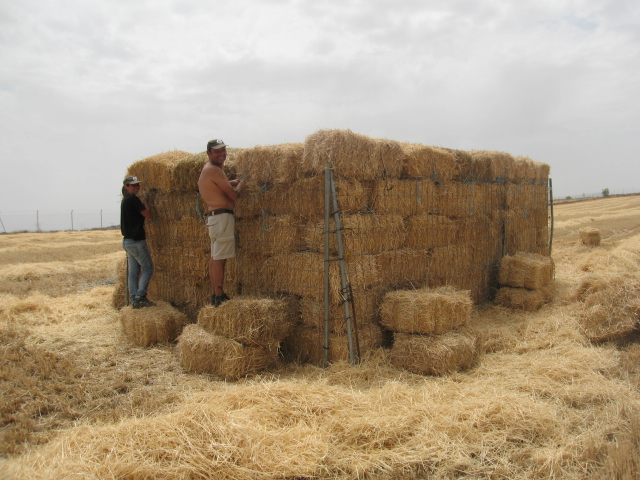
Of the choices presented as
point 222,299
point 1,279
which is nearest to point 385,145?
point 222,299

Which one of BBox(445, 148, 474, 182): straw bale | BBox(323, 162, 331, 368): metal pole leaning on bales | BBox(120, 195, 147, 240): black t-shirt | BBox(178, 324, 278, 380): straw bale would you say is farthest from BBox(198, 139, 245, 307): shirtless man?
BBox(445, 148, 474, 182): straw bale

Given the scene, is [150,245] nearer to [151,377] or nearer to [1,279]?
[151,377]

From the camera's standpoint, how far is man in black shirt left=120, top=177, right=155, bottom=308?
748 centimetres

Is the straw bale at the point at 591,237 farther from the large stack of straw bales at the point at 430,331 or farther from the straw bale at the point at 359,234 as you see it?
the straw bale at the point at 359,234

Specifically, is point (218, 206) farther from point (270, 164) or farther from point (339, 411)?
point (339, 411)

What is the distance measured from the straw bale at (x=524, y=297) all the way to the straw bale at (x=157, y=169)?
639 cm

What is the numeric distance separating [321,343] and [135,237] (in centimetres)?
377

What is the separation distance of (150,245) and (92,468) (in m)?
5.60

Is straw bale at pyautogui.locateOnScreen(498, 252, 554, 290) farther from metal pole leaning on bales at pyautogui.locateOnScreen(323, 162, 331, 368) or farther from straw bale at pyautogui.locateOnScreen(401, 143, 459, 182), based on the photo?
metal pole leaning on bales at pyautogui.locateOnScreen(323, 162, 331, 368)

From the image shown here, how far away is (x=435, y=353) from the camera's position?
207 inches

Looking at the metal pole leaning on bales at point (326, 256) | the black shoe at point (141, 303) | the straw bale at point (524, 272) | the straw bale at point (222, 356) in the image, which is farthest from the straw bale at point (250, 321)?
the straw bale at point (524, 272)

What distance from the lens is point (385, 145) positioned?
609 cm

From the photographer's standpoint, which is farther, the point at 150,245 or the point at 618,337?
the point at 150,245

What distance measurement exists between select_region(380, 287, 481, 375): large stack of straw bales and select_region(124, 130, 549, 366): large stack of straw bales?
0.40 metres
